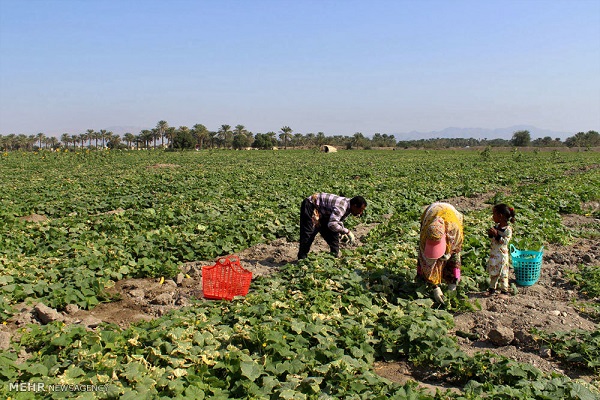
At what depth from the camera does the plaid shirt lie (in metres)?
6.73

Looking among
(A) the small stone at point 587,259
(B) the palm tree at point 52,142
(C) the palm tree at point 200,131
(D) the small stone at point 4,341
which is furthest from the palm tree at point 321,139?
(D) the small stone at point 4,341

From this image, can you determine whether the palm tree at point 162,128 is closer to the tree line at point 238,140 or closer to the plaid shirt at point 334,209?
the tree line at point 238,140

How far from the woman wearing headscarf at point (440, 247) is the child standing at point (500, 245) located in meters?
0.48

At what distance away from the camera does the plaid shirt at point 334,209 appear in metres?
6.73

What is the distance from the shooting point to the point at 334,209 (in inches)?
270

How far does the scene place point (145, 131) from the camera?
9612 centimetres

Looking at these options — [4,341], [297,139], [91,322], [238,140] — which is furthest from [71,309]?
[297,139]

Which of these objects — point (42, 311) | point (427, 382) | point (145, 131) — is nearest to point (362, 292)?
point (427, 382)

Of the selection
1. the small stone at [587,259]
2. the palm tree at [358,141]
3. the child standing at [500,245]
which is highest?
the palm tree at [358,141]

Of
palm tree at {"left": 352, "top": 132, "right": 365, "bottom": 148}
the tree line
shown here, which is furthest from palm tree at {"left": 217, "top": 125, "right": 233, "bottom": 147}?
palm tree at {"left": 352, "top": 132, "right": 365, "bottom": 148}

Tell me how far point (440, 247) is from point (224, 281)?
2795 millimetres

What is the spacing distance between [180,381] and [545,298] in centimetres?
478

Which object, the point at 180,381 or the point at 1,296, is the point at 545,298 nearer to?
the point at 180,381

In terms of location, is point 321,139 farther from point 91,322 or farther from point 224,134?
point 91,322
